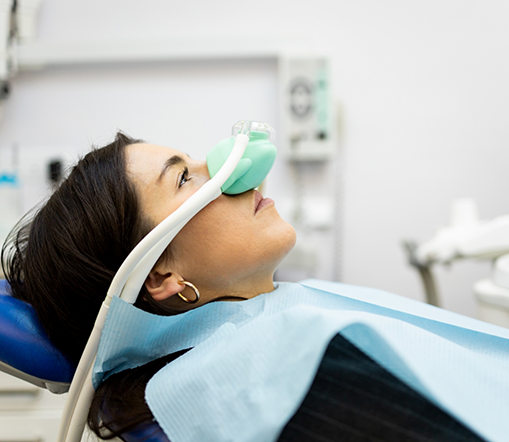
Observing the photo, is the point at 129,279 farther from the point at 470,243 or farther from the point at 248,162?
the point at 470,243

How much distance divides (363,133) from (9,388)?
5.74ft

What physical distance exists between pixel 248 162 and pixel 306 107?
122 cm

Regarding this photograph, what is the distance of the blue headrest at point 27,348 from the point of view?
2.73ft

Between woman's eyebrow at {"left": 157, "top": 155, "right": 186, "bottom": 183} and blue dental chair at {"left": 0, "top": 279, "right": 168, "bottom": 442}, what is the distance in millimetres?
383

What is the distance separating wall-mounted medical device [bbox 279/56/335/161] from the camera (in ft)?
6.68

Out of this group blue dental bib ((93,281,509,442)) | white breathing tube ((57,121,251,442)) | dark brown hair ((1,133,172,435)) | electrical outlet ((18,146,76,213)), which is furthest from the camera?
electrical outlet ((18,146,76,213))

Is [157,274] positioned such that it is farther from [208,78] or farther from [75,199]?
[208,78]

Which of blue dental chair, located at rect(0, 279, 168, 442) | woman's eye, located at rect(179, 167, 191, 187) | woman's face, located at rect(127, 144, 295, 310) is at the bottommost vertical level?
blue dental chair, located at rect(0, 279, 168, 442)

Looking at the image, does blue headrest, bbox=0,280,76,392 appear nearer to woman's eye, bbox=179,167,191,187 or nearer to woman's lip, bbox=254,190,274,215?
woman's eye, bbox=179,167,191,187

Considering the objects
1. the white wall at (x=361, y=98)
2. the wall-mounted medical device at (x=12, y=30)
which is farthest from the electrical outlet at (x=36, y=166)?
the wall-mounted medical device at (x=12, y=30)

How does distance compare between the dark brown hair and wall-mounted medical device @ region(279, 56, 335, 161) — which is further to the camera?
wall-mounted medical device @ region(279, 56, 335, 161)

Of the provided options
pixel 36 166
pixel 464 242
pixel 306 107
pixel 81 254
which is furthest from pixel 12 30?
pixel 464 242

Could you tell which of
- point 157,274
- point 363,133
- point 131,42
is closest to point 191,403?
point 157,274

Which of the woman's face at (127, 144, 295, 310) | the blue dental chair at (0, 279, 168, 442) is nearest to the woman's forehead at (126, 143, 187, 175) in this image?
the woman's face at (127, 144, 295, 310)
